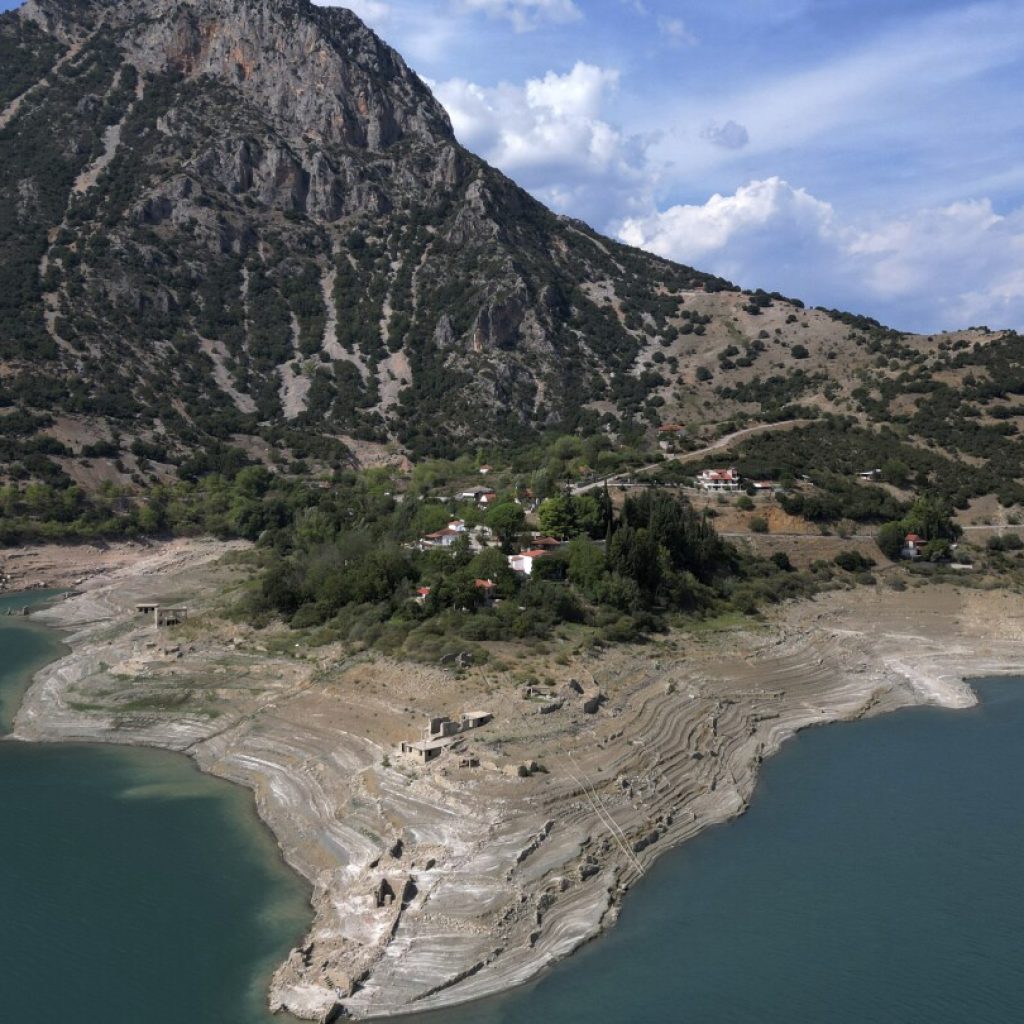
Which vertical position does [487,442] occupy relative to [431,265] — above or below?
below

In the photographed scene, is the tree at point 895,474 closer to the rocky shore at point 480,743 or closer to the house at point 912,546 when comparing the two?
the house at point 912,546

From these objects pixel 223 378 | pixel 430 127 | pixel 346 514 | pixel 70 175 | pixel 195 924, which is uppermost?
pixel 430 127

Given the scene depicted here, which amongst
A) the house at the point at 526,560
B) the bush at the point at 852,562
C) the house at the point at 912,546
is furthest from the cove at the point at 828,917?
the house at the point at 912,546

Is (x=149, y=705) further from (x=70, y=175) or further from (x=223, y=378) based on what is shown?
(x=70, y=175)

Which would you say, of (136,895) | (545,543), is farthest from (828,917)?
(545,543)

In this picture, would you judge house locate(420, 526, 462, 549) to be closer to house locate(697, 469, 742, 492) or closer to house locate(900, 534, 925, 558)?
house locate(697, 469, 742, 492)

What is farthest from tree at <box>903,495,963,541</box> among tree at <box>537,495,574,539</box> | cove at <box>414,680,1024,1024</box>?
cove at <box>414,680,1024,1024</box>

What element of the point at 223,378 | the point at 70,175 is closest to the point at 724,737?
the point at 223,378
